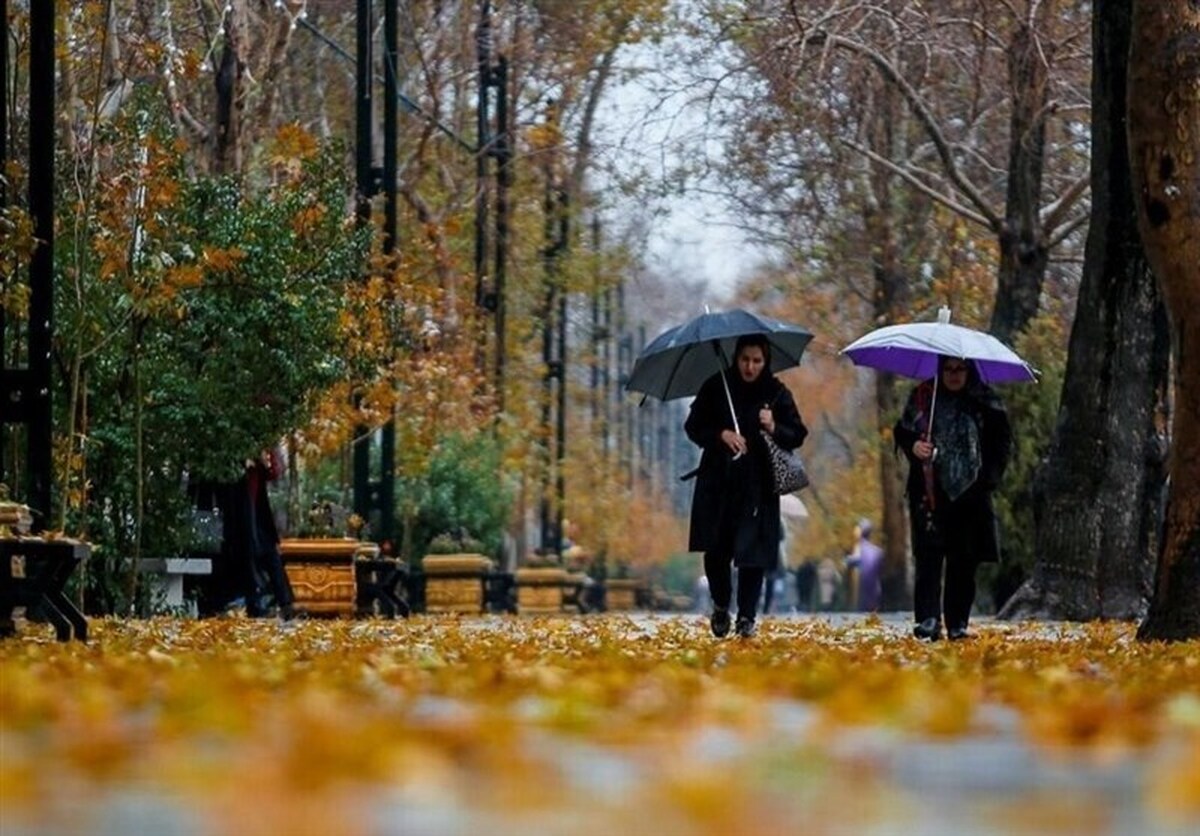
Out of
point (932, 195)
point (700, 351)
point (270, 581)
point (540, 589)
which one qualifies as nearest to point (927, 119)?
point (932, 195)

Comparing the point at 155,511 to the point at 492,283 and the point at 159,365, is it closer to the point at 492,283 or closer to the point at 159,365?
the point at 159,365

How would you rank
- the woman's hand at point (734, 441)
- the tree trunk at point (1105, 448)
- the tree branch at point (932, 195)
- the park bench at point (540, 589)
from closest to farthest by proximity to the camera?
the woman's hand at point (734, 441) < the tree trunk at point (1105, 448) < the tree branch at point (932, 195) < the park bench at point (540, 589)

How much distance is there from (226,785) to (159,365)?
783 inches

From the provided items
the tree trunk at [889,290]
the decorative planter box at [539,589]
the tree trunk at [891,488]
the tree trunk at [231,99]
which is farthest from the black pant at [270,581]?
the decorative planter box at [539,589]

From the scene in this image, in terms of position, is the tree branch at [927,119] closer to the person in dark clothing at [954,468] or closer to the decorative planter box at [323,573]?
the decorative planter box at [323,573]

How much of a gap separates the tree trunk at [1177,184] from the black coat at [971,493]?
7.58ft

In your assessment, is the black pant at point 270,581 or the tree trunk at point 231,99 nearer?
the black pant at point 270,581

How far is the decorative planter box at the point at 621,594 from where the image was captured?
217ft

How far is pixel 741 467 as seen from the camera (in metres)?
18.7

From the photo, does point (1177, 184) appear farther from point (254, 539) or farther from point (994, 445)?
point (254, 539)

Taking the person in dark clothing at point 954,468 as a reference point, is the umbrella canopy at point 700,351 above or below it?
above

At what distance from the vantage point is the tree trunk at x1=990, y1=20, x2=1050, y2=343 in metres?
32.2

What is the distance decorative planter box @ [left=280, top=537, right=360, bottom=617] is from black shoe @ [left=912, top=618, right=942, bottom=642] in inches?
355

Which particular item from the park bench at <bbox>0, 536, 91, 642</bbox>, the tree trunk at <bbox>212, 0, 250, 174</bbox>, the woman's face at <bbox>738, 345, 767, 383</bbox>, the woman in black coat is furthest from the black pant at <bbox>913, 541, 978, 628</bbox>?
the tree trunk at <bbox>212, 0, 250, 174</bbox>
